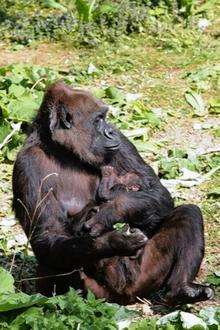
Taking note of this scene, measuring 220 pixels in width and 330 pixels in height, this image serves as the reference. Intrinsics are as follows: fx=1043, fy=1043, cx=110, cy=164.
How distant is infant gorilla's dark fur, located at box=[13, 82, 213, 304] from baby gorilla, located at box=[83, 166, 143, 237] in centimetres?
2

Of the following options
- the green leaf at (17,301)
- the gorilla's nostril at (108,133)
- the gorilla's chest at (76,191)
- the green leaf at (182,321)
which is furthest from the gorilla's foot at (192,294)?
the gorilla's nostril at (108,133)

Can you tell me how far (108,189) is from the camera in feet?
21.7

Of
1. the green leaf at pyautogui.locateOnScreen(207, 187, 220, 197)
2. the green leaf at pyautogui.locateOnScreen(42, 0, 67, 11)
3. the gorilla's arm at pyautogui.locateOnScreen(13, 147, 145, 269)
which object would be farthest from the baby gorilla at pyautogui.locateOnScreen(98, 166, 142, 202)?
the green leaf at pyautogui.locateOnScreen(42, 0, 67, 11)

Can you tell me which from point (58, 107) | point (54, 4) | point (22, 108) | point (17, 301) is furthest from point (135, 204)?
point (54, 4)

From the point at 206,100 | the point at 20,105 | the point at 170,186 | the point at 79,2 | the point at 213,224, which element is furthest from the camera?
the point at 79,2

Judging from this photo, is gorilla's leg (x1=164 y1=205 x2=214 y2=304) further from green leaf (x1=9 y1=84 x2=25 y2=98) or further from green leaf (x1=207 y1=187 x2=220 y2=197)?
green leaf (x1=9 y1=84 x2=25 y2=98)

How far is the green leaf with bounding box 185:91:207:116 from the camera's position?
32.1 ft

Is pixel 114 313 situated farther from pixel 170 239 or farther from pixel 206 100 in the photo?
pixel 206 100

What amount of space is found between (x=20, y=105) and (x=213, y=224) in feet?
8.22

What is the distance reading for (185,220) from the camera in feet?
21.4

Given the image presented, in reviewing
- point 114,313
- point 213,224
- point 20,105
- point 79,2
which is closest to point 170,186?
point 213,224

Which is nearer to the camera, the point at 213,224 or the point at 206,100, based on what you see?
the point at 213,224

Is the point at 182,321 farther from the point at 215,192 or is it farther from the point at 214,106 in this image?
the point at 214,106

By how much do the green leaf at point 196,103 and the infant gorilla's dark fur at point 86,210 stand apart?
10.3 feet
